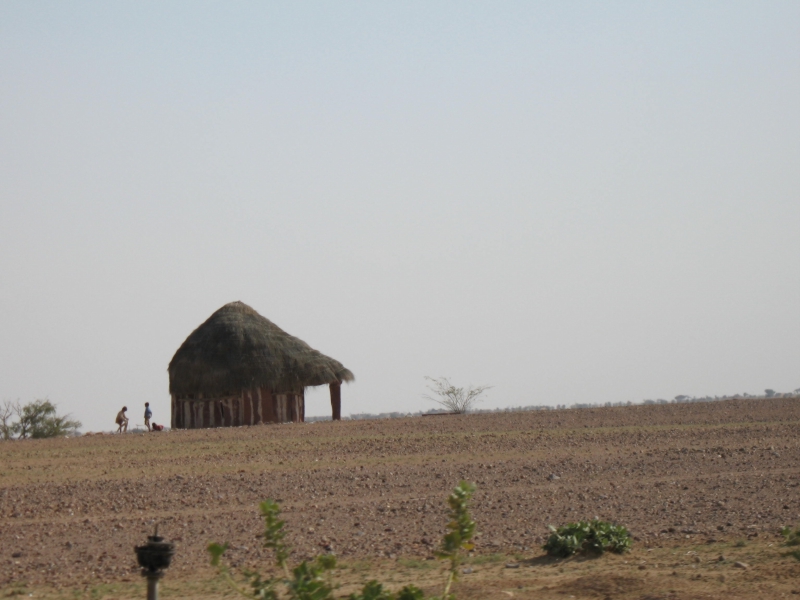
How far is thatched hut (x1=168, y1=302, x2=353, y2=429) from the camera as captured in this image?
3084 centimetres

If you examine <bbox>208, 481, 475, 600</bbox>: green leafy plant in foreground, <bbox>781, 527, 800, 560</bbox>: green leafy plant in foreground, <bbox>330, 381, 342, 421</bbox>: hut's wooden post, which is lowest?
<bbox>781, 527, 800, 560</bbox>: green leafy plant in foreground

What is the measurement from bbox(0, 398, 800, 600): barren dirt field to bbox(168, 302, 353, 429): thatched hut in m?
8.01

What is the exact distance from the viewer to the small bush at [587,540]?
35.0 feet

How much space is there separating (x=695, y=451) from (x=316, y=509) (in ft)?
25.4

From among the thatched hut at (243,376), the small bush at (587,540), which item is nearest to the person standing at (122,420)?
the thatched hut at (243,376)

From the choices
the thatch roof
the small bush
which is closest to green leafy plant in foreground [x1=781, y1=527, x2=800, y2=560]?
the small bush

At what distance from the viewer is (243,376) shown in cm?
3073

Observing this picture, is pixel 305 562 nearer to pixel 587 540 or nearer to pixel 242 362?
pixel 587 540

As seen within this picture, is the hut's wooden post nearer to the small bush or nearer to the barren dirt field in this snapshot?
the barren dirt field

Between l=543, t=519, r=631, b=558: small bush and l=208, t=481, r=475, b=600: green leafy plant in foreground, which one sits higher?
l=208, t=481, r=475, b=600: green leafy plant in foreground

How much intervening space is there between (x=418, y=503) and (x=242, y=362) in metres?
18.0

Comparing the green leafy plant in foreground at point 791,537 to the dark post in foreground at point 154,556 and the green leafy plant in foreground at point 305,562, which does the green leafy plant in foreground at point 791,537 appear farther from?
the dark post in foreground at point 154,556

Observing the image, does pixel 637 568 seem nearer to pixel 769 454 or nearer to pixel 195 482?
pixel 195 482

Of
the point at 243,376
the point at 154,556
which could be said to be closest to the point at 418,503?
the point at 154,556
